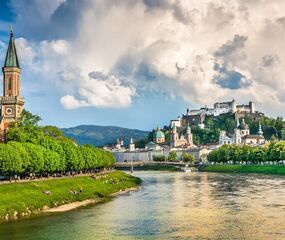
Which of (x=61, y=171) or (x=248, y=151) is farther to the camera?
(x=248, y=151)

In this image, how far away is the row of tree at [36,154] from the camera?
77.6 meters

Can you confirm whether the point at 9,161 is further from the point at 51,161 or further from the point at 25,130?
the point at 25,130

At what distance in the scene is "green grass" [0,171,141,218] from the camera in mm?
63156

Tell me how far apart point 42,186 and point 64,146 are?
25.1m

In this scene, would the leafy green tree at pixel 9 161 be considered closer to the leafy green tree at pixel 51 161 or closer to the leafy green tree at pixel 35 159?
the leafy green tree at pixel 35 159

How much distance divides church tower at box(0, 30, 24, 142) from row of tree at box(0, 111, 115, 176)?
2.26m

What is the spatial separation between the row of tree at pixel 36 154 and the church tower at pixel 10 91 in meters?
2.26

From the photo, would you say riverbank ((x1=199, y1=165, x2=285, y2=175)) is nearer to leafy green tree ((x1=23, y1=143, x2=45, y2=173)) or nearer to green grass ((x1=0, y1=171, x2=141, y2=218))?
green grass ((x1=0, y1=171, x2=141, y2=218))

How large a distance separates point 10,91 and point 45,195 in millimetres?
47277

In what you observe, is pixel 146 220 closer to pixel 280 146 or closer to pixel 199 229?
pixel 199 229

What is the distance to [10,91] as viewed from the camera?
115 m

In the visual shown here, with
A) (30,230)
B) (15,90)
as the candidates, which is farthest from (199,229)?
(15,90)

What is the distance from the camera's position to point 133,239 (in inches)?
1901

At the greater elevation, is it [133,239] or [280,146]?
[280,146]
